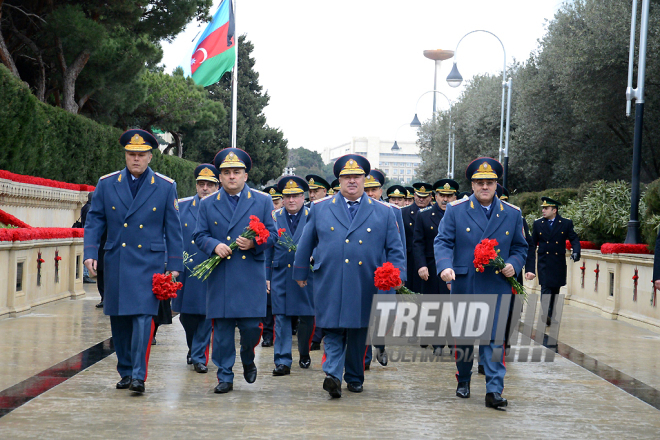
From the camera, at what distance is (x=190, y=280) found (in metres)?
8.96

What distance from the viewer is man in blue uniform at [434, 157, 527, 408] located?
23.9 feet

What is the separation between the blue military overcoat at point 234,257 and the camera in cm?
745

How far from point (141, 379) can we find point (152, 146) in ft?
6.82

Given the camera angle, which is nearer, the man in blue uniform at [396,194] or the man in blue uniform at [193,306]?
the man in blue uniform at [193,306]

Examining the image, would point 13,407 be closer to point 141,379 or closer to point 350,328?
point 141,379

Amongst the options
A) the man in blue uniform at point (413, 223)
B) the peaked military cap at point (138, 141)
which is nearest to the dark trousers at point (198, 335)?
the peaked military cap at point (138, 141)

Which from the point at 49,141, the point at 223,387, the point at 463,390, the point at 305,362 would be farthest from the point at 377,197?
the point at 49,141

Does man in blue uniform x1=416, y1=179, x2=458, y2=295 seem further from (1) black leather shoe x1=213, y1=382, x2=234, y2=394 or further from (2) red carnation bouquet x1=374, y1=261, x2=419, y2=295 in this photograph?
(1) black leather shoe x1=213, y1=382, x2=234, y2=394

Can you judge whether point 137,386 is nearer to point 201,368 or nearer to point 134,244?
point 134,244

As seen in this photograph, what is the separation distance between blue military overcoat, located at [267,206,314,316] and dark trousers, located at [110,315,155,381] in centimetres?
202

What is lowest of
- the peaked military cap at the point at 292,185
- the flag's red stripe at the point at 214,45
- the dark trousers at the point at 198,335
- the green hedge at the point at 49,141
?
the dark trousers at the point at 198,335

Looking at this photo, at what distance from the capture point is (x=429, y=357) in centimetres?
1013

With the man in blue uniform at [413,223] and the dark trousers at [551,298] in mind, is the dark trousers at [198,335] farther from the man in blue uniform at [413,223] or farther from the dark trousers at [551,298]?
the dark trousers at [551,298]

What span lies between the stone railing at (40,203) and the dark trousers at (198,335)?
11533mm
